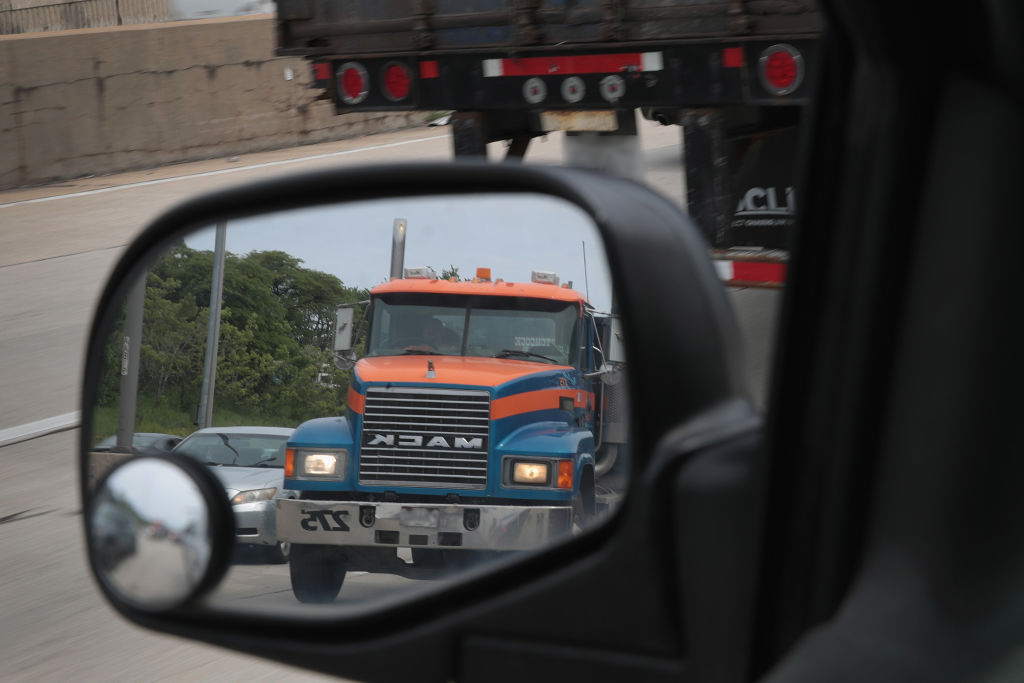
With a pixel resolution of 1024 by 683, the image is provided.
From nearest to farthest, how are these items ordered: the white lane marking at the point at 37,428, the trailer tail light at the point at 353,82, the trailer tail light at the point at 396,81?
the trailer tail light at the point at 396,81 < the trailer tail light at the point at 353,82 < the white lane marking at the point at 37,428

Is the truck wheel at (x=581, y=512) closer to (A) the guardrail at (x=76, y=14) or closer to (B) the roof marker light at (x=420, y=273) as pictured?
(B) the roof marker light at (x=420, y=273)

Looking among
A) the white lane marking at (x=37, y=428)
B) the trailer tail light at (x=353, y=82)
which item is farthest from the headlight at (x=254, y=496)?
the white lane marking at (x=37, y=428)

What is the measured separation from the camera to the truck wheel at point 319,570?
1.31 meters

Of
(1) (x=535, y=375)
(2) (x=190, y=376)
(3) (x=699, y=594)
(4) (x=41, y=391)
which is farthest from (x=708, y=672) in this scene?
(4) (x=41, y=391)

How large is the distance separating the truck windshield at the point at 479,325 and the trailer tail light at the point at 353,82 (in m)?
6.60

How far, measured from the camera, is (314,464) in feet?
4.46

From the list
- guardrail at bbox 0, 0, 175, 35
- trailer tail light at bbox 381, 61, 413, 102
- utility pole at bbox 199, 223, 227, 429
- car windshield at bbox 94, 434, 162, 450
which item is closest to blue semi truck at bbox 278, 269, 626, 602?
utility pole at bbox 199, 223, 227, 429

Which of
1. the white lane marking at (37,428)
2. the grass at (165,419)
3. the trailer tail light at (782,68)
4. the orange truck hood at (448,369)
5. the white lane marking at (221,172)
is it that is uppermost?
the white lane marking at (221,172)

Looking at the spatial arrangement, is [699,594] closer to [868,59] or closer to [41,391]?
[868,59]

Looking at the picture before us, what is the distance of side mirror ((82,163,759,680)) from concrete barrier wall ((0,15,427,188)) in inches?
740

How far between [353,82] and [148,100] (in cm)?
1577

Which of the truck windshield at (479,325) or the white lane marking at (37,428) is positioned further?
the white lane marking at (37,428)

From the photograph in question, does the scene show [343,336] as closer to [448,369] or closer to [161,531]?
[448,369]

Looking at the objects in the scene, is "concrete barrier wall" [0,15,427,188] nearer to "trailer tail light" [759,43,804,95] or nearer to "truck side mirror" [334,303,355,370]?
"trailer tail light" [759,43,804,95]
